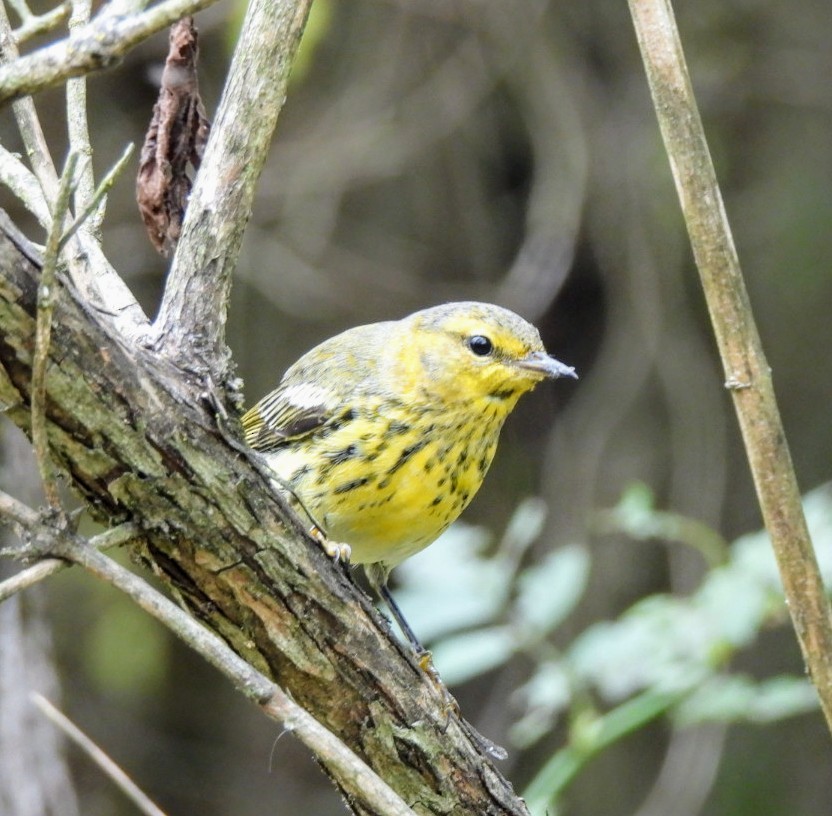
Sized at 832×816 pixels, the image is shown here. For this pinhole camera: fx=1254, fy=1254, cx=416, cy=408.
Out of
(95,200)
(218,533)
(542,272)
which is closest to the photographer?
(95,200)

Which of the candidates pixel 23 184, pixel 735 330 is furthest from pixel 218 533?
pixel 735 330

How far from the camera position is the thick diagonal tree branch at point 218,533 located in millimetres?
1408

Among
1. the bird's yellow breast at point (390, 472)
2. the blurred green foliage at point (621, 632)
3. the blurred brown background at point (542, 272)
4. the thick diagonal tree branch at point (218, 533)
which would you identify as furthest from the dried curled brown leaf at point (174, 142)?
the blurred brown background at point (542, 272)

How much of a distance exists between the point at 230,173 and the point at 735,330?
2.41 feet

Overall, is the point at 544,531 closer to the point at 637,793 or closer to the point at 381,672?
the point at 637,793

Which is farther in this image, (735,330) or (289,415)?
(289,415)

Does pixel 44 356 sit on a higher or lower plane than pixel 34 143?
lower

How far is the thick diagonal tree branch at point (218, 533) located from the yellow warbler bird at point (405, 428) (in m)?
0.82

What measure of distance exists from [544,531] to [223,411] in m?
3.73

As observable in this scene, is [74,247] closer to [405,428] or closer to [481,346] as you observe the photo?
[405,428]

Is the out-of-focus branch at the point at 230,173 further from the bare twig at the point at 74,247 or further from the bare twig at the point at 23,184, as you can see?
the bare twig at the point at 23,184

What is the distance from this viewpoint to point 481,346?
2.85 m

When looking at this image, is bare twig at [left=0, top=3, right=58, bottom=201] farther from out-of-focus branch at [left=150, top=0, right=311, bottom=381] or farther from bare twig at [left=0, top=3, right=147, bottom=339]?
A: out-of-focus branch at [left=150, top=0, right=311, bottom=381]

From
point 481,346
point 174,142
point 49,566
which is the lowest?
point 481,346
